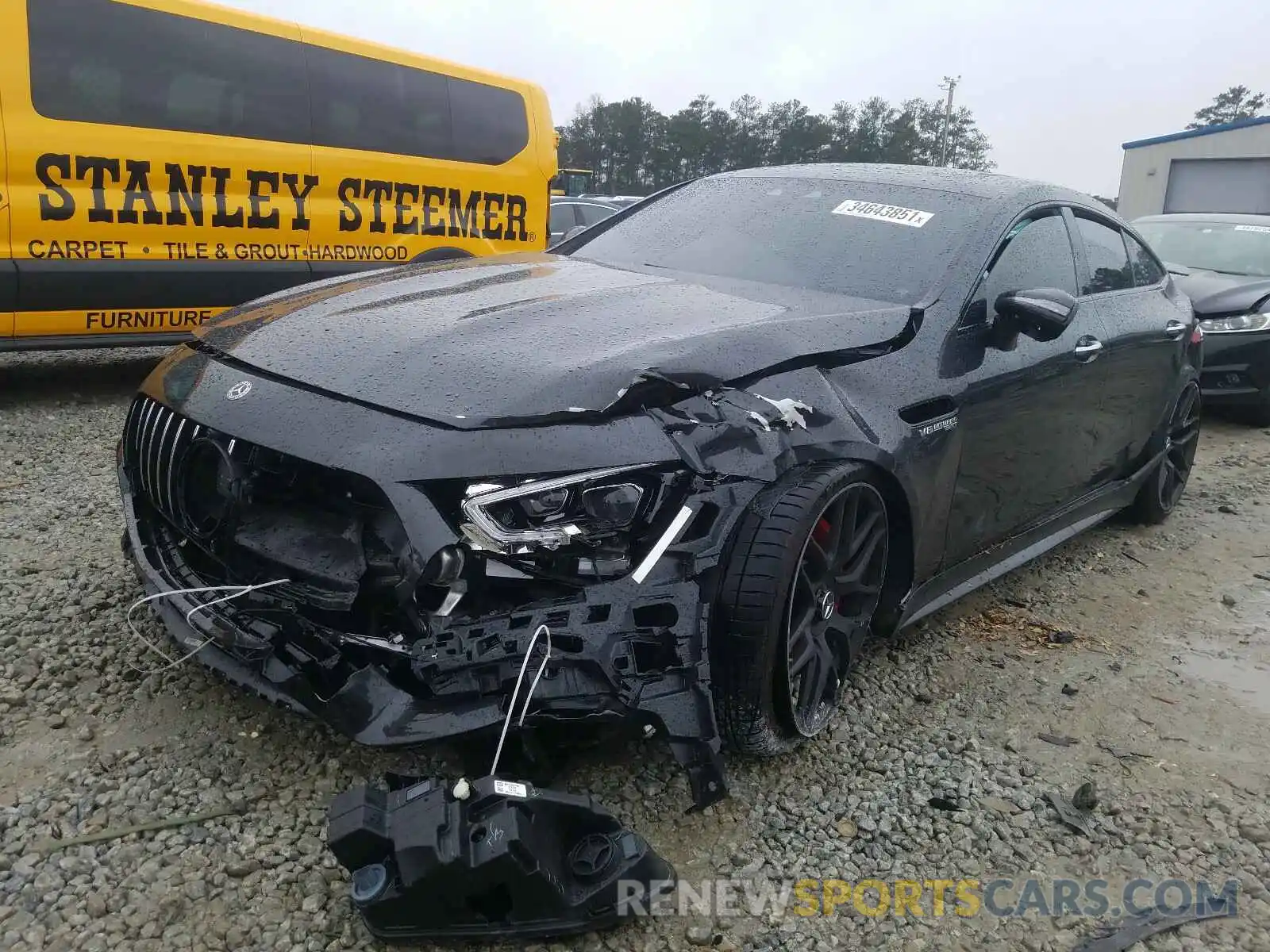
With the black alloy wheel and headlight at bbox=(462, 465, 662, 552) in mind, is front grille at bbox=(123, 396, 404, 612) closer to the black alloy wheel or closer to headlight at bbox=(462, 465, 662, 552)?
headlight at bbox=(462, 465, 662, 552)

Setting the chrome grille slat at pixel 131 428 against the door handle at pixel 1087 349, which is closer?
the chrome grille slat at pixel 131 428

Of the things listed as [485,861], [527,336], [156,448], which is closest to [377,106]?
[156,448]

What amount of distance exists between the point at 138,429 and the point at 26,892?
1183 millimetres

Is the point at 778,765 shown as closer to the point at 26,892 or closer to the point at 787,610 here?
the point at 787,610

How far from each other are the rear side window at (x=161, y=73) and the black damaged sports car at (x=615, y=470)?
2.95 meters

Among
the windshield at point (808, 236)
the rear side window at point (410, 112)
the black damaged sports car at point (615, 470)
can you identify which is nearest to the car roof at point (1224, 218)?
the rear side window at point (410, 112)

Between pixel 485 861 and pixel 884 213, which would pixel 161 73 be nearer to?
pixel 884 213

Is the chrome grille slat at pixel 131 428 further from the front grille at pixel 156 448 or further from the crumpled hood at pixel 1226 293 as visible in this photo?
the crumpled hood at pixel 1226 293

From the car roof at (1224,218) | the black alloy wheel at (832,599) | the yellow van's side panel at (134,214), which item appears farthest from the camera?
the car roof at (1224,218)

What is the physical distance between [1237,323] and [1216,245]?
1.24 metres

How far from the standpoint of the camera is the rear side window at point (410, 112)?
595cm

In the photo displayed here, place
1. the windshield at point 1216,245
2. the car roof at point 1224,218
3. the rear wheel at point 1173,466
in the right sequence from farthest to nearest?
the car roof at point 1224,218 < the windshield at point 1216,245 < the rear wheel at point 1173,466

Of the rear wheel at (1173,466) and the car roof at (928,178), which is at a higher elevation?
the car roof at (928,178)
